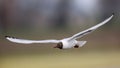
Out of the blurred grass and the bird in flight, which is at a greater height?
the bird in flight

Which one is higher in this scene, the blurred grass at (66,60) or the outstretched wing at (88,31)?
the outstretched wing at (88,31)

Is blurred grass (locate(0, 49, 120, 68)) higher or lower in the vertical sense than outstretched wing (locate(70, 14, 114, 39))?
lower

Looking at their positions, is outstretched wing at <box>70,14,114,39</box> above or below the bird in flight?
above

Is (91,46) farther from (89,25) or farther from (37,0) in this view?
(37,0)

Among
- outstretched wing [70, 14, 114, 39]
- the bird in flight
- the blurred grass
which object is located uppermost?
outstretched wing [70, 14, 114, 39]

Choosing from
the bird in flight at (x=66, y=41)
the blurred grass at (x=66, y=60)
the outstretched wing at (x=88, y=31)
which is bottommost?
the blurred grass at (x=66, y=60)
